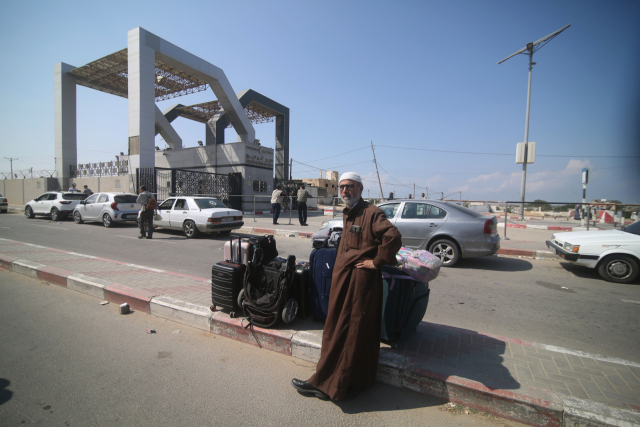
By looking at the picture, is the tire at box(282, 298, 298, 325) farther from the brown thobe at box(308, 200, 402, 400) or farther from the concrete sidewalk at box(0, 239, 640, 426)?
the brown thobe at box(308, 200, 402, 400)

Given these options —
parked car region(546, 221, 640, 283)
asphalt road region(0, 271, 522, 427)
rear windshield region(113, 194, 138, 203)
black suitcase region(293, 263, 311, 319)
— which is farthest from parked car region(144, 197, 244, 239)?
parked car region(546, 221, 640, 283)

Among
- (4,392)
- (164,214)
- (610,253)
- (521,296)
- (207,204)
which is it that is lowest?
(4,392)

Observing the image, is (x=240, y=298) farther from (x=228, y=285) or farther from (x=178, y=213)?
(x=178, y=213)

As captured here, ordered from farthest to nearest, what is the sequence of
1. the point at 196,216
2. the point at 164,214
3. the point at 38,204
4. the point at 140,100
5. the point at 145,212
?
the point at 140,100, the point at 38,204, the point at 164,214, the point at 196,216, the point at 145,212

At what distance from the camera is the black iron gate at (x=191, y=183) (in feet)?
63.4

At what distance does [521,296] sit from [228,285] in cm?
488

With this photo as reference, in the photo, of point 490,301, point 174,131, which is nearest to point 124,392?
point 490,301

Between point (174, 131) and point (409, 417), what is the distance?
1084 inches

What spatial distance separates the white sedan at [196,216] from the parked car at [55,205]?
7.71 metres

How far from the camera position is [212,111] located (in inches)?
1184

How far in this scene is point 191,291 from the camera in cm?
473

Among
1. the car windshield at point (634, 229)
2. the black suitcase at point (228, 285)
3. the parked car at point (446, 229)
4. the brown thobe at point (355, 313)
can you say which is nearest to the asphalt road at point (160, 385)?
the brown thobe at point (355, 313)

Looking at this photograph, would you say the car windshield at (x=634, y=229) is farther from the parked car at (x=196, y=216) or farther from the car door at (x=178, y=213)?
the car door at (x=178, y=213)

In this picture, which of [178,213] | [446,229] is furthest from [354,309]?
[178,213]
